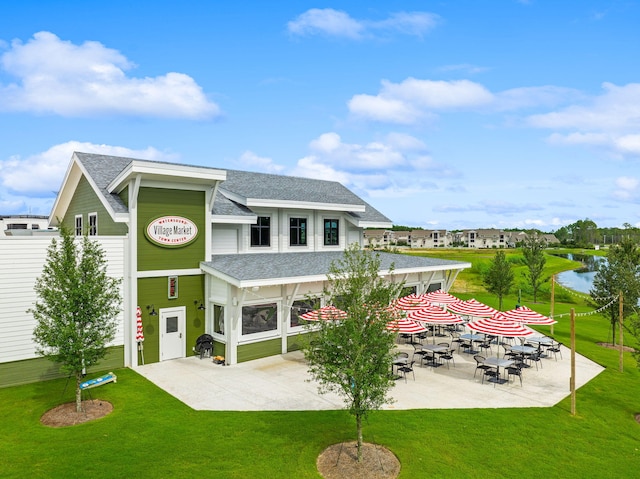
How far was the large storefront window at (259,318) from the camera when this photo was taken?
18.6 meters

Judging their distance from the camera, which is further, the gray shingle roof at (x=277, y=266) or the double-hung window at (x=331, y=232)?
the double-hung window at (x=331, y=232)

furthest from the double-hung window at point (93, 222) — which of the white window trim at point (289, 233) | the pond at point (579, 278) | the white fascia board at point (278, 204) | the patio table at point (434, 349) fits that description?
A: the pond at point (579, 278)

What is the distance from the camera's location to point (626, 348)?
2328cm

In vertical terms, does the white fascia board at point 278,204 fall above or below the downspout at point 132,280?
above

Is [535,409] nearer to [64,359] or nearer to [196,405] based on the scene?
[196,405]

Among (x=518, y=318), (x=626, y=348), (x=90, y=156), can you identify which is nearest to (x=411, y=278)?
(x=518, y=318)

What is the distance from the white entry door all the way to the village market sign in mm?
2893

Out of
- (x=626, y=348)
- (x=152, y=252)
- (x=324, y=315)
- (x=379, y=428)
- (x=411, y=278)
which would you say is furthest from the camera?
(x=411, y=278)

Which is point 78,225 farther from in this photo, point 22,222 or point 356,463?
point 22,222

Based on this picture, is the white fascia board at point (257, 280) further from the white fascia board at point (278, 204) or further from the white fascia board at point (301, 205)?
the white fascia board at point (301, 205)

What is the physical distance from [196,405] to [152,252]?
7.15 meters

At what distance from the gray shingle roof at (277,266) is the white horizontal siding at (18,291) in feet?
20.6

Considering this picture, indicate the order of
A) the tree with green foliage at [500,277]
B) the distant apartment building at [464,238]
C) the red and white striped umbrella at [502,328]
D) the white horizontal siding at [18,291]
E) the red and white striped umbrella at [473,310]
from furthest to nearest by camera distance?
the distant apartment building at [464,238] < the tree with green foliage at [500,277] < the red and white striped umbrella at [473,310] < the red and white striped umbrella at [502,328] < the white horizontal siding at [18,291]

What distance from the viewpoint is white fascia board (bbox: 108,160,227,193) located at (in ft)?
54.9
